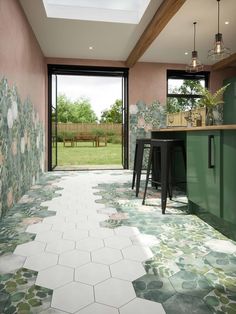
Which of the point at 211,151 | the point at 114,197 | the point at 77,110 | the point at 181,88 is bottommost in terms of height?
the point at 114,197

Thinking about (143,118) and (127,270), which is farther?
(143,118)

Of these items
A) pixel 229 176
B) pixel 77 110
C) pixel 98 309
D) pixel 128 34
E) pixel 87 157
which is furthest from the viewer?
pixel 77 110

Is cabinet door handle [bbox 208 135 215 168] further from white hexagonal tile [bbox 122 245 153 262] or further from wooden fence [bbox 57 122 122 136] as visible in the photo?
wooden fence [bbox 57 122 122 136]

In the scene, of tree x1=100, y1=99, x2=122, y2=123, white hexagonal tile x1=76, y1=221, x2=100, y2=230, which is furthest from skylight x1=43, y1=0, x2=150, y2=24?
tree x1=100, y1=99, x2=122, y2=123

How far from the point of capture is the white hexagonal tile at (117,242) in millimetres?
2107

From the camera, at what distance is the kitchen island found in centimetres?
212

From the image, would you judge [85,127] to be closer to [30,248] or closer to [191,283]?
[30,248]

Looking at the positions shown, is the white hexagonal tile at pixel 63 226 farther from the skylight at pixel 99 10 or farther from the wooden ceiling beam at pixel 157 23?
the skylight at pixel 99 10

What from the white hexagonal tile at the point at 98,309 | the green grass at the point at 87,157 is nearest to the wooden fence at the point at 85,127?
the green grass at the point at 87,157

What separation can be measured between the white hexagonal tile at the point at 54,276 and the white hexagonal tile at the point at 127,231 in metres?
0.72

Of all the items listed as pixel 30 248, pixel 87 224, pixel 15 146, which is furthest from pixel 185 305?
pixel 15 146

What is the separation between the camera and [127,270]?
1719 millimetres

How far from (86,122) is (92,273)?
1855 centimetres

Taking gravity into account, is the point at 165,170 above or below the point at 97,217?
above
